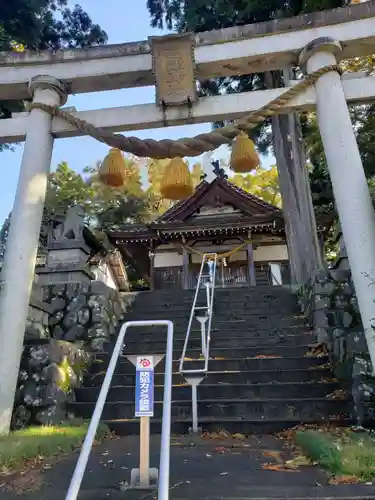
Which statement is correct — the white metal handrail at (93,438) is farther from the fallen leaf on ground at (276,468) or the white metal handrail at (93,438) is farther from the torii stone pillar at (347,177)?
the torii stone pillar at (347,177)

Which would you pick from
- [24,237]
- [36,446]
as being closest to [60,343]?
[24,237]

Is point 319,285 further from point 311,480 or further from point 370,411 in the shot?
point 311,480

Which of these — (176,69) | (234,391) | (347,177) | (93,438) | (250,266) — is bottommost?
(93,438)

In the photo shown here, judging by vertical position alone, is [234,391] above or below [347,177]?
below

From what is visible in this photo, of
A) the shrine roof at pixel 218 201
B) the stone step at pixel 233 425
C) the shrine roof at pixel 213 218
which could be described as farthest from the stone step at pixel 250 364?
the shrine roof at pixel 218 201

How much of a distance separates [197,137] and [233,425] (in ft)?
10.0

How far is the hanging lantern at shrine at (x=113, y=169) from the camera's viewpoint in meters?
5.14

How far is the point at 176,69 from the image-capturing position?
490cm

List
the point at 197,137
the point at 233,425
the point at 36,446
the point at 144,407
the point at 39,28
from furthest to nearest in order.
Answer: the point at 39,28, the point at 197,137, the point at 233,425, the point at 36,446, the point at 144,407

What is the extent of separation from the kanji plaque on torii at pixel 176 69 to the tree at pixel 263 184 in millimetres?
16807

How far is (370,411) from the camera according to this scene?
386cm

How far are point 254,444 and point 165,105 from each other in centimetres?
382

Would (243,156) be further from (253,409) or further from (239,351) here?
(253,409)

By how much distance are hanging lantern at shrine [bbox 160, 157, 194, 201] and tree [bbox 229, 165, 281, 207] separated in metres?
16.9
